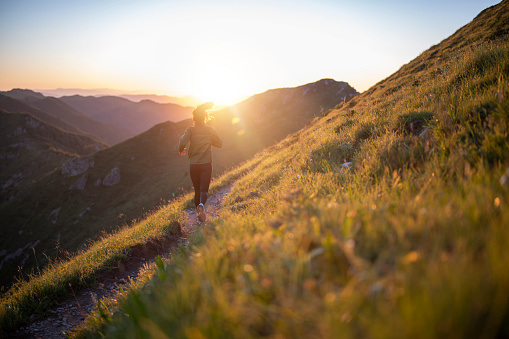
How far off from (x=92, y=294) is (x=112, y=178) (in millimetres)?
65436

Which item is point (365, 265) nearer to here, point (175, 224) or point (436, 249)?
point (436, 249)

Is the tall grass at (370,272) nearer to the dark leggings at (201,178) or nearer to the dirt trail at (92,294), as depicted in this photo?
the dirt trail at (92,294)

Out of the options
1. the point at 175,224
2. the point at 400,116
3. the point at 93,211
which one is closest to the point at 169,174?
A: the point at 93,211

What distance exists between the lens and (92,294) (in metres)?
3.91

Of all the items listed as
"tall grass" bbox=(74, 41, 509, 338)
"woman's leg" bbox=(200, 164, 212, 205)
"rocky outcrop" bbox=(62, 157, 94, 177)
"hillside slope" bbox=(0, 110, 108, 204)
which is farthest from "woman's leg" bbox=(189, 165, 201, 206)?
"hillside slope" bbox=(0, 110, 108, 204)

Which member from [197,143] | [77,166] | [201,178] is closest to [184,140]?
[197,143]

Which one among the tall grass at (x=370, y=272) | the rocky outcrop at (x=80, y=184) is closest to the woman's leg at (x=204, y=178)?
the tall grass at (x=370, y=272)

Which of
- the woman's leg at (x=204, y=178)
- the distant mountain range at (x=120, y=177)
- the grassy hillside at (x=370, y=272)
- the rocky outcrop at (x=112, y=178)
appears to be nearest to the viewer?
the grassy hillside at (x=370, y=272)

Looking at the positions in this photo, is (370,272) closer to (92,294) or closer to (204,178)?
(92,294)

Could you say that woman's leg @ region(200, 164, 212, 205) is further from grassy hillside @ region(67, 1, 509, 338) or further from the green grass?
grassy hillside @ region(67, 1, 509, 338)

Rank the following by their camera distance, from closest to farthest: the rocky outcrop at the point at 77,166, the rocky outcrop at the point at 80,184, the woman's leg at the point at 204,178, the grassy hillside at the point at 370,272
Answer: the grassy hillside at the point at 370,272 < the woman's leg at the point at 204,178 < the rocky outcrop at the point at 80,184 < the rocky outcrop at the point at 77,166

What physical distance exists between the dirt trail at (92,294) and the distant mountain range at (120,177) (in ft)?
106

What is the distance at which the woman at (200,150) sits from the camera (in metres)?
7.62

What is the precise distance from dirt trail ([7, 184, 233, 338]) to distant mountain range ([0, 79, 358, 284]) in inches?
1267
